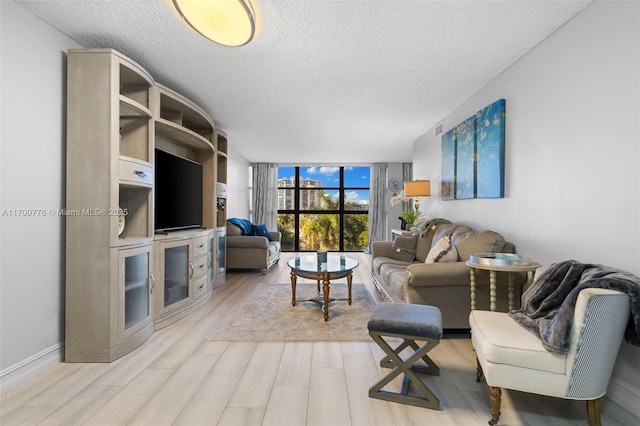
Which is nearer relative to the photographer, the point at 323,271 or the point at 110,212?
the point at 110,212

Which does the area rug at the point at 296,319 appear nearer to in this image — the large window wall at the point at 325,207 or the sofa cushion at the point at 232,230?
the sofa cushion at the point at 232,230

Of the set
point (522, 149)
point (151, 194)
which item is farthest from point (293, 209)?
point (522, 149)

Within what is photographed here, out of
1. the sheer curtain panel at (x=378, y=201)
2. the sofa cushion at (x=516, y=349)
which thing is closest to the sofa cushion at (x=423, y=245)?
the sofa cushion at (x=516, y=349)

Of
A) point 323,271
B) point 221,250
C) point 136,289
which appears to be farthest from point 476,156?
point 221,250

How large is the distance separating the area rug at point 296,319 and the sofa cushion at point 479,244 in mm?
1126

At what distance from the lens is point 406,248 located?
409cm

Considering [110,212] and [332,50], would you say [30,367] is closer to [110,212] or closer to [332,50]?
[110,212]

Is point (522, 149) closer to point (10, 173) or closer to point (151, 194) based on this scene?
point (151, 194)

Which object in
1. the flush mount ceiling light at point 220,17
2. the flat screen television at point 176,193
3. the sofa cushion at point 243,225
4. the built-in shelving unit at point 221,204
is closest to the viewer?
the flush mount ceiling light at point 220,17

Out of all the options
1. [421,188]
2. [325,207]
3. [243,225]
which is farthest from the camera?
[325,207]

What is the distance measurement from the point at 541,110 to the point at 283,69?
2142mm

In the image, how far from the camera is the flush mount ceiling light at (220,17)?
4.95ft

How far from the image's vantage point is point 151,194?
272cm

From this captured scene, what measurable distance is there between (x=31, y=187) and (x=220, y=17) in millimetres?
1672
